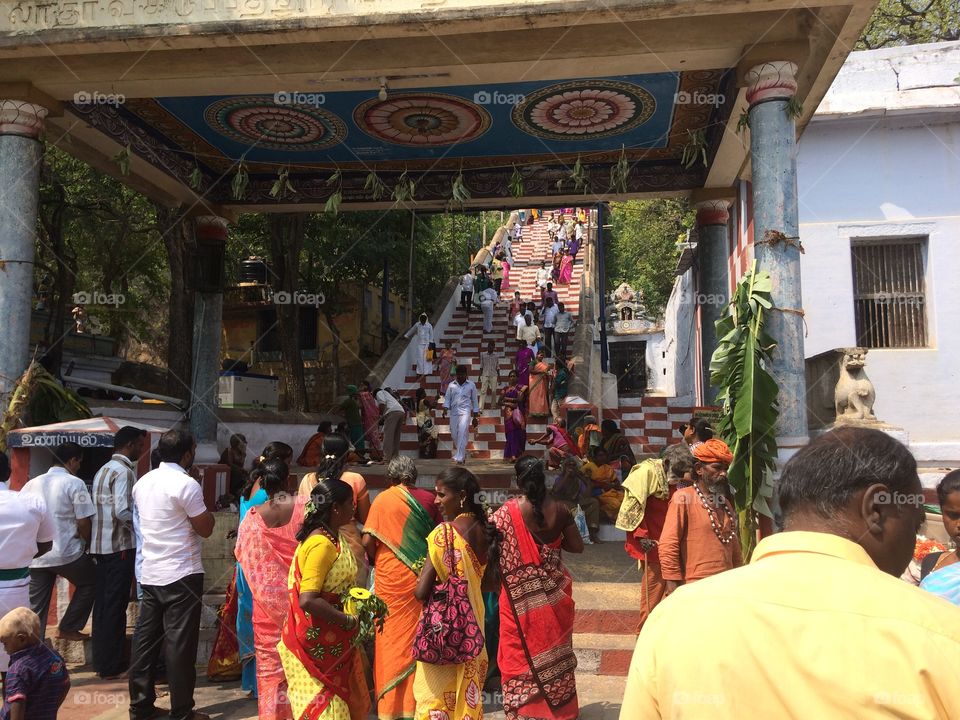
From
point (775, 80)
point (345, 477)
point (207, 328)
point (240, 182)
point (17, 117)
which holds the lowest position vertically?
Result: point (345, 477)

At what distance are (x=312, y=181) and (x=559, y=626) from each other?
29.7 ft

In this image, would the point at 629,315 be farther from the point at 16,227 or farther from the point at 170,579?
the point at 170,579

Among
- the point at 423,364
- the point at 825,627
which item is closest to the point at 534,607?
the point at 825,627

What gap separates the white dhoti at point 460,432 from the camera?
11.8 m

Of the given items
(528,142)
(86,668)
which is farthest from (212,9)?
(86,668)

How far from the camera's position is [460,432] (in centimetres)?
1180

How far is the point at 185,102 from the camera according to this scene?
364 inches

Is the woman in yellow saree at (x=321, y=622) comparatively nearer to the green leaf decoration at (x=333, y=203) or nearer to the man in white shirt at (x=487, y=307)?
the green leaf decoration at (x=333, y=203)

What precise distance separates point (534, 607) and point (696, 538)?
1184 mm

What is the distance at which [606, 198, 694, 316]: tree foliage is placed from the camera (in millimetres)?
24234

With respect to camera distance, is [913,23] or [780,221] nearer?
[780,221]

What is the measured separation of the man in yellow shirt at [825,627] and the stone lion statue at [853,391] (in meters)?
6.76

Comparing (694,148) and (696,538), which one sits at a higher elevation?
(694,148)

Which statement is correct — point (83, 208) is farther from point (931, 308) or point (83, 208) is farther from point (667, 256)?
point (667, 256)
